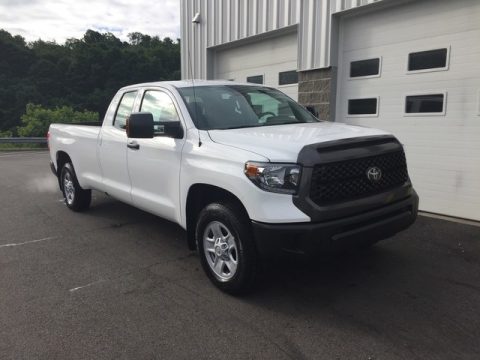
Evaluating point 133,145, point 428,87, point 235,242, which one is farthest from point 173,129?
point 428,87

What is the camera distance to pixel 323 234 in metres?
3.09

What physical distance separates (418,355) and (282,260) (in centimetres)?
109

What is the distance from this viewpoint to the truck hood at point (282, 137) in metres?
3.25

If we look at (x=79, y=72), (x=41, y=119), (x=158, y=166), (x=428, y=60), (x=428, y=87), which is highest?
(x=79, y=72)

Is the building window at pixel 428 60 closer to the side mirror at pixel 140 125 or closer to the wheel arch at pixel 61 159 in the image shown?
the side mirror at pixel 140 125

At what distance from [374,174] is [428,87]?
140 inches

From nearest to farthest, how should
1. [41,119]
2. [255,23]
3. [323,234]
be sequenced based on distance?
1. [323,234]
2. [255,23]
3. [41,119]

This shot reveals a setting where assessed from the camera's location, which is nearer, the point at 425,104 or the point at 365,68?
the point at 425,104

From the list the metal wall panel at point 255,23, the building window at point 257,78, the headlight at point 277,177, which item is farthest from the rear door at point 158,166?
the building window at point 257,78

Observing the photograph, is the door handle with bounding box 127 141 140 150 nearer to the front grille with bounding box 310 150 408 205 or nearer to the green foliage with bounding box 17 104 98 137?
the front grille with bounding box 310 150 408 205

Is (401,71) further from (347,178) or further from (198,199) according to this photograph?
(198,199)

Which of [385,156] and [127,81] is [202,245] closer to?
[385,156]

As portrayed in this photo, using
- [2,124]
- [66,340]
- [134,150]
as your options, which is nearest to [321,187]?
[66,340]

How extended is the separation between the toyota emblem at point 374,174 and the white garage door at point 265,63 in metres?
5.30
